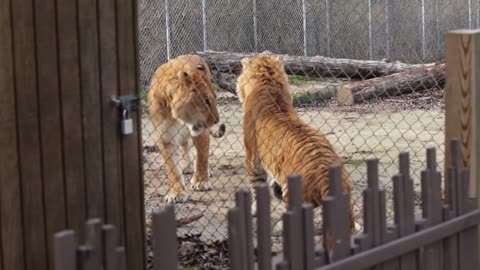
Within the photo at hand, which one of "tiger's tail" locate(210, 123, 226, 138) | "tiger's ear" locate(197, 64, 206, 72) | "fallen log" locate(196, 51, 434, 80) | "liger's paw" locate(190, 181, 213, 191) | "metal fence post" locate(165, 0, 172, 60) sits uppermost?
"metal fence post" locate(165, 0, 172, 60)

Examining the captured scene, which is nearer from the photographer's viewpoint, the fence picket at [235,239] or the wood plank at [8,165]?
the fence picket at [235,239]

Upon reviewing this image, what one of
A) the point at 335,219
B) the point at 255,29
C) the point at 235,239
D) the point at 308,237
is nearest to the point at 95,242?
the point at 235,239

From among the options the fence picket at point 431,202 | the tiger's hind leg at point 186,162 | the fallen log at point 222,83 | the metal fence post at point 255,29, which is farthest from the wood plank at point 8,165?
the metal fence post at point 255,29

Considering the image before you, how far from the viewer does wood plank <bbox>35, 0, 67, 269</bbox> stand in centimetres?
412

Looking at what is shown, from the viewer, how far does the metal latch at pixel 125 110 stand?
444cm

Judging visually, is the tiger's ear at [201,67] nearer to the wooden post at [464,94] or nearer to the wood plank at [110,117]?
the wood plank at [110,117]

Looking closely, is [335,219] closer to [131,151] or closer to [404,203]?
[404,203]

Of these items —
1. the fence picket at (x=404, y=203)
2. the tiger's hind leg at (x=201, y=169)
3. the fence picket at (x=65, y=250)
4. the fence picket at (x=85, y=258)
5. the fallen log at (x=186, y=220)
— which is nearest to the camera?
the fence picket at (x=65, y=250)

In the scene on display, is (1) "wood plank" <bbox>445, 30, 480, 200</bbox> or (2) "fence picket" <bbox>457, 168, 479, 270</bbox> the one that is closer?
(2) "fence picket" <bbox>457, 168, 479, 270</bbox>

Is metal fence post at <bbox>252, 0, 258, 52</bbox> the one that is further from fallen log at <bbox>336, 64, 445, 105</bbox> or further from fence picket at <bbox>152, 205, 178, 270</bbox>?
fence picket at <bbox>152, 205, 178, 270</bbox>

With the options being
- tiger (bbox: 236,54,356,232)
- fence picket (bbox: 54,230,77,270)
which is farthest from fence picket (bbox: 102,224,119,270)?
tiger (bbox: 236,54,356,232)

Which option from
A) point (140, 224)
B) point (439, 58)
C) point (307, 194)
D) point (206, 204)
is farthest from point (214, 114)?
point (439, 58)

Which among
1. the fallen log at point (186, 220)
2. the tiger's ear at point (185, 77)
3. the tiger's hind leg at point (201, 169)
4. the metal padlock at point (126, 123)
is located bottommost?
the fallen log at point (186, 220)

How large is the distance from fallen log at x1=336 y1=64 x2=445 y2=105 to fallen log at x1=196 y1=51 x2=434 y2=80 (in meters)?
0.22
